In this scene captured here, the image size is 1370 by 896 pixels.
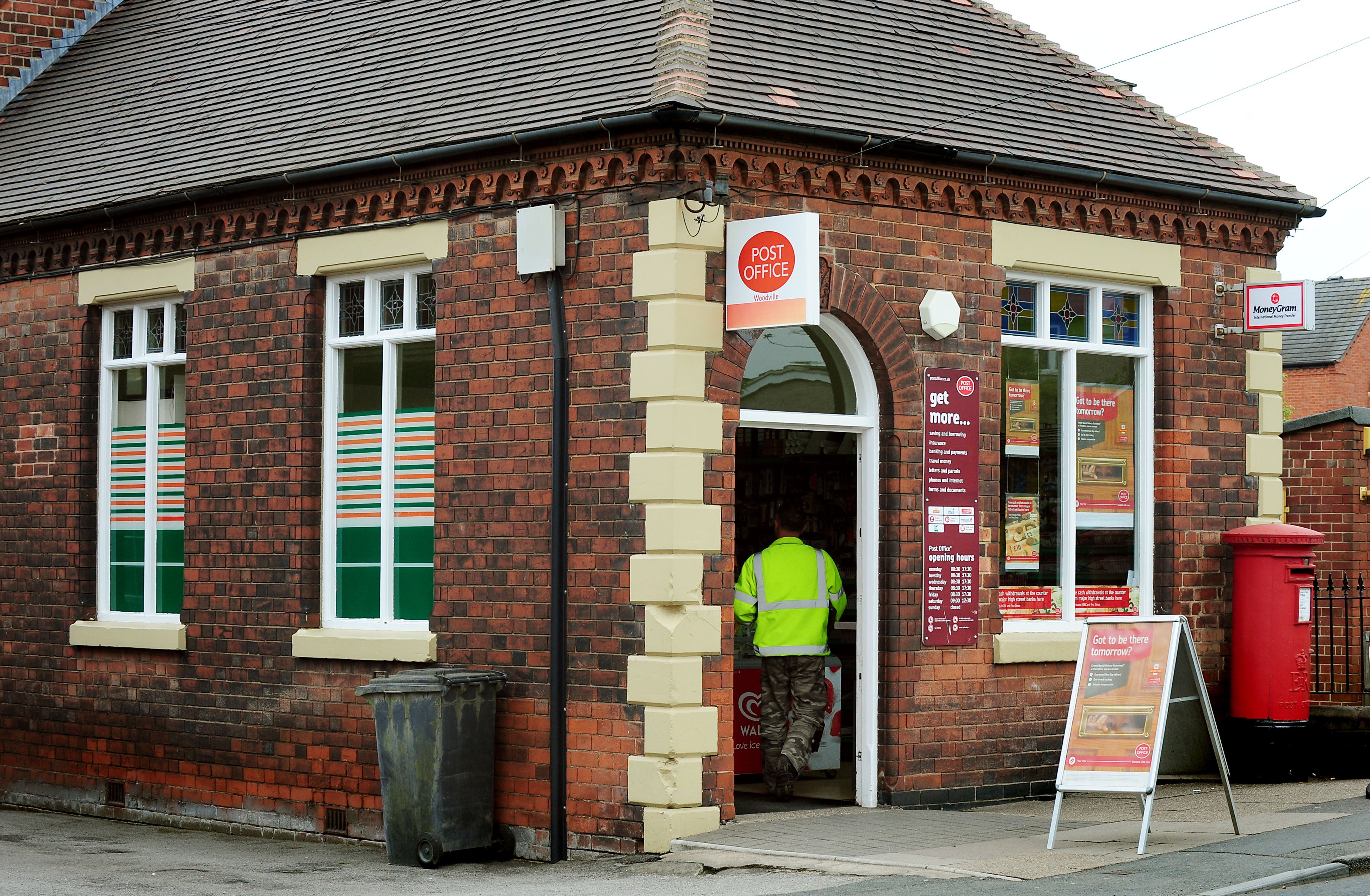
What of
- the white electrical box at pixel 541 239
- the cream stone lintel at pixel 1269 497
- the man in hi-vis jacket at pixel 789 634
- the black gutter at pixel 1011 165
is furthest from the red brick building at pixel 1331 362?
the white electrical box at pixel 541 239

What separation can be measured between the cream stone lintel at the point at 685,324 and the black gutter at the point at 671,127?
104 cm

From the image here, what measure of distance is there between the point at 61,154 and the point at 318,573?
5028 mm

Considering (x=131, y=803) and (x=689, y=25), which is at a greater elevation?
(x=689, y=25)

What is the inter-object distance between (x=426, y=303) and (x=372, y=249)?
0.51 metres

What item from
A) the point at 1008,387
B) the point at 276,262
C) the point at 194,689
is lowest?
the point at 194,689

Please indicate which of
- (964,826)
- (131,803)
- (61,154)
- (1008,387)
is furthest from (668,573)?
(61,154)

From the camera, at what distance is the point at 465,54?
12.4 m

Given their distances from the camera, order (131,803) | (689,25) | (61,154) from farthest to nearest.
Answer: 1. (61,154)
2. (131,803)
3. (689,25)

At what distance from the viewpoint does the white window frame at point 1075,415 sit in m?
12.3

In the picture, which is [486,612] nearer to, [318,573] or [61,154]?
[318,573]

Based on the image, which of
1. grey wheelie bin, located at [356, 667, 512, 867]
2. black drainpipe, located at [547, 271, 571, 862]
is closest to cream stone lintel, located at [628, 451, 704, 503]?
black drainpipe, located at [547, 271, 571, 862]

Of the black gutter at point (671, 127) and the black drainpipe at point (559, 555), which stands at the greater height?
the black gutter at point (671, 127)

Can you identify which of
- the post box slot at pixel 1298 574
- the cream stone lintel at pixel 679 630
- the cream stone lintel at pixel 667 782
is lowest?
the cream stone lintel at pixel 667 782

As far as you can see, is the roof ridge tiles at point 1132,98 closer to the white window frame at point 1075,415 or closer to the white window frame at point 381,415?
the white window frame at point 1075,415
